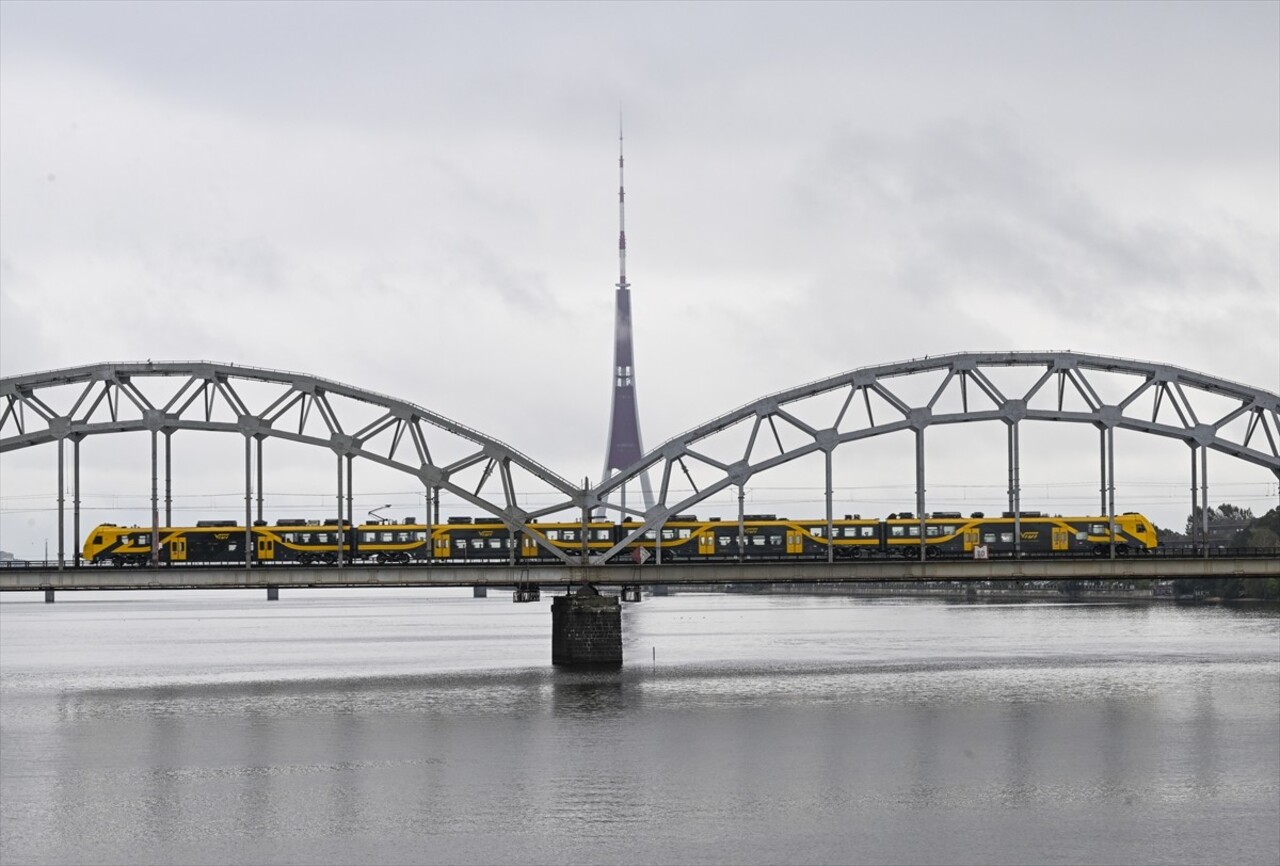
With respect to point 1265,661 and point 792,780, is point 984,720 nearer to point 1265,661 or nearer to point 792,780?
point 792,780

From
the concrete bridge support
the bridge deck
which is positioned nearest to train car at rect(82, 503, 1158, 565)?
the concrete bridge support

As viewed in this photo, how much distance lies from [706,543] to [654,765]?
58.7 meters

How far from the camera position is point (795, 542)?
12762 cm

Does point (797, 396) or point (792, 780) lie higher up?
point (797, 396)

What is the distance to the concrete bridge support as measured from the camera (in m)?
116

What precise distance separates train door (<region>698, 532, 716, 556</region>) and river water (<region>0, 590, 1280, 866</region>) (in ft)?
30.3

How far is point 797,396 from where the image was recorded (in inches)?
4513

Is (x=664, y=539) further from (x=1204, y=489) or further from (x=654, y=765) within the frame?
(x=654, y=765)

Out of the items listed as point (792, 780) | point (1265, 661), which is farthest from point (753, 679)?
point (792, 780)

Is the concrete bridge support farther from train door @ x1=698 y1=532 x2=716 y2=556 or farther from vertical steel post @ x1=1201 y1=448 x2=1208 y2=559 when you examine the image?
vertical steel post @ x1=1201 y1=448 x2=1208 y2=559

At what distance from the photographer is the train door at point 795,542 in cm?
12756

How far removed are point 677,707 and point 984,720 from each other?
15956 mm

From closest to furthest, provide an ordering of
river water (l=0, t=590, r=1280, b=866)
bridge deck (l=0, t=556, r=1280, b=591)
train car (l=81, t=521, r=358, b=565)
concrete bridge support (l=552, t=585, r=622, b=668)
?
river water (l=0, t=590, r=1280, b=866) < bridge deck (l=0, t=556, r=1280, b=591) < concrete bridge support (l=552, t=585, r=622, b=668) < train car (l=81, t=521, r=358, b=565)

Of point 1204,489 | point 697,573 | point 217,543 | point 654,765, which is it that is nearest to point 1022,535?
point 1204,489
